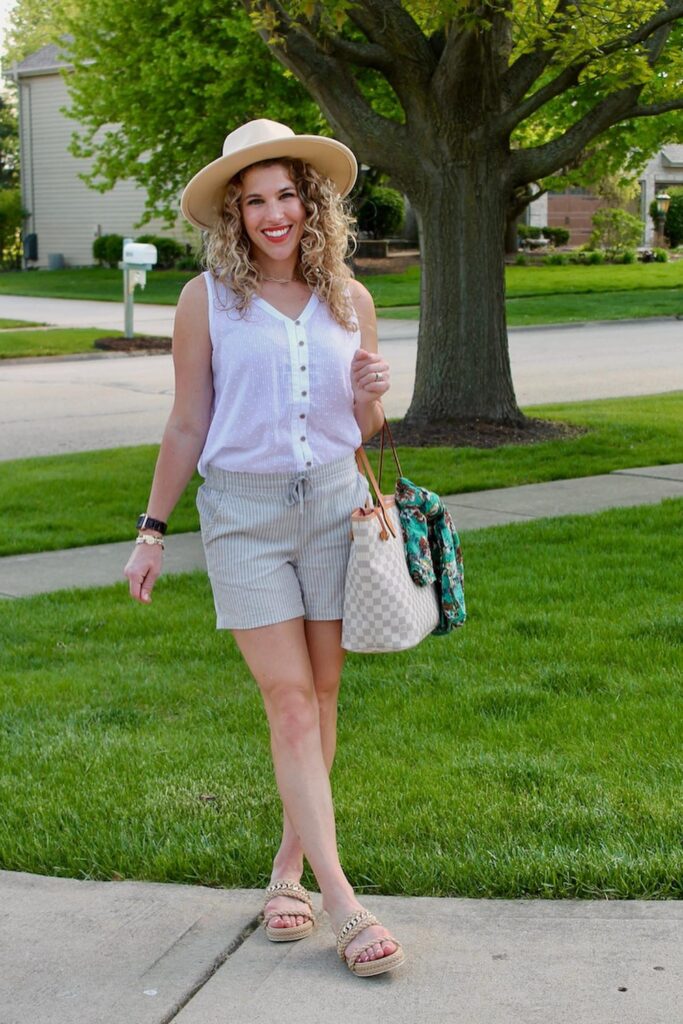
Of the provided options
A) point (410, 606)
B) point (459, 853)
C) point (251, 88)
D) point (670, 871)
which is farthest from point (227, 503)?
point (251, 88)

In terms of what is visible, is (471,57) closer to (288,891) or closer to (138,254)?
(288,891)

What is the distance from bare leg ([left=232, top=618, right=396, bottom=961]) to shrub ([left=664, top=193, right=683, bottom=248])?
147 ft

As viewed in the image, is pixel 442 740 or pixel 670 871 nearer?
pixel 670 871

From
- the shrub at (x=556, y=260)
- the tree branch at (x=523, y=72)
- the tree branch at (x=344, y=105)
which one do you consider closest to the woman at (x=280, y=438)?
the tree branch at (x=344, y=105)

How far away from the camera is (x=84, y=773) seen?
14.5ft

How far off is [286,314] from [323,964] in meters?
1.46

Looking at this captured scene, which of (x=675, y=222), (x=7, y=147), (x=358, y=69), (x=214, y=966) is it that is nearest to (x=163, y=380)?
(x=358, y=69)

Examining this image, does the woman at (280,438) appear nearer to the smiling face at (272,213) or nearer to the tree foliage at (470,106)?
the smiling face at (272,213)

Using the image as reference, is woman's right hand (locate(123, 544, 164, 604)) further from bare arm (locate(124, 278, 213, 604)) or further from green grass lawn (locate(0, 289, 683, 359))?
green grass lawn (locate(0, 289, 683, 359))

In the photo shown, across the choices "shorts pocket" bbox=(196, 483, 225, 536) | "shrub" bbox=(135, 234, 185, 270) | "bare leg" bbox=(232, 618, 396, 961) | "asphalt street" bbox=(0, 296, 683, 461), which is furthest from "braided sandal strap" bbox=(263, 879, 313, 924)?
"shrub" bbox=(135, 234, 185, 270)

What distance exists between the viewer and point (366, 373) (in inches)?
133

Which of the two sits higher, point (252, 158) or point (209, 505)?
point (252, 158)

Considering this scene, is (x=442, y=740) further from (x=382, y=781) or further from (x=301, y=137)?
(x=301, y=137)

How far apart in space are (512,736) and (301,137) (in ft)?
6.74
